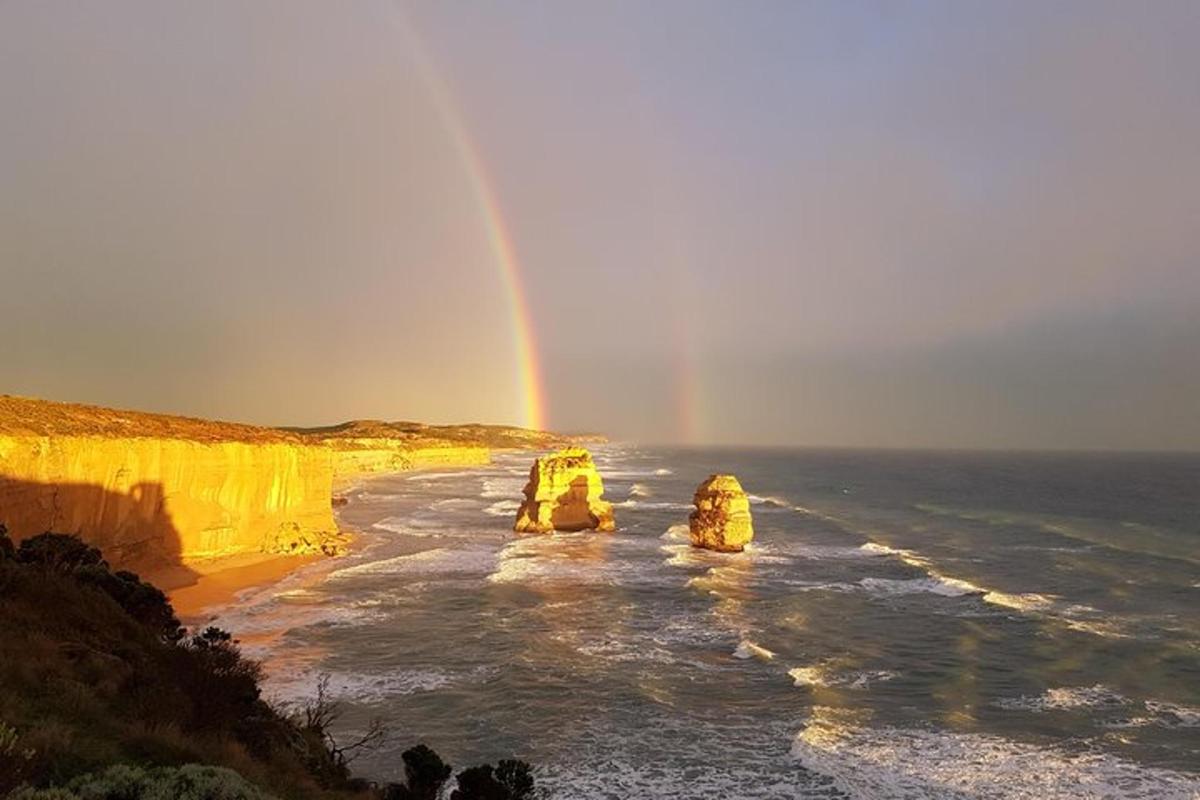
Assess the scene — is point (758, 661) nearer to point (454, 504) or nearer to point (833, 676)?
point (833, 676)

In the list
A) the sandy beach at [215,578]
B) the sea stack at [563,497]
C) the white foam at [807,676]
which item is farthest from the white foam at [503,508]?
the white foam at [807,676]

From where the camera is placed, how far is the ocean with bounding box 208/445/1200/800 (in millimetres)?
19484

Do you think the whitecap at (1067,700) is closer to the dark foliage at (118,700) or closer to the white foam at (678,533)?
the dark foliage at (118,700)

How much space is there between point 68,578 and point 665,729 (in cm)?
1414

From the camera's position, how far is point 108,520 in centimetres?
3666

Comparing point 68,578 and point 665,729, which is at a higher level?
point 68,578

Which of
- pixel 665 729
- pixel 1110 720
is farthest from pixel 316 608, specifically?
pixel 1110 720

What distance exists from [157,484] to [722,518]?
105ft

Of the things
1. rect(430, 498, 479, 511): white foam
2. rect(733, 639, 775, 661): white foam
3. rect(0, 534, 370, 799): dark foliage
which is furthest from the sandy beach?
rect(430, 498, 479, 511): white foam

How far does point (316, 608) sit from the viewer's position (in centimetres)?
3459

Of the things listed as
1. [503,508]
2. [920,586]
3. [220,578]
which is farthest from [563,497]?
[220,578]

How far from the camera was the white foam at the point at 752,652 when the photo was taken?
28.7m

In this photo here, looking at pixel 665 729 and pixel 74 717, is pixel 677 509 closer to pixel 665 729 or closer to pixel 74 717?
pixel 665 729

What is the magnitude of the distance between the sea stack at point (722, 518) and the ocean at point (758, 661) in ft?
7.33
